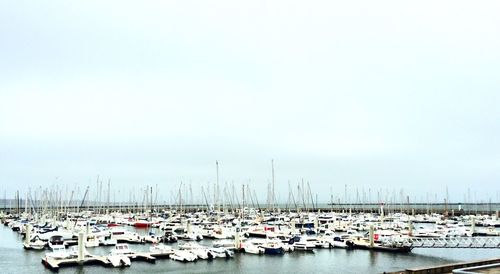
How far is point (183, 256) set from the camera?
137 ft

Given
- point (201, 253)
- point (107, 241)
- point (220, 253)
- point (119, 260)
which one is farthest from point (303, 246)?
point (107, 241)

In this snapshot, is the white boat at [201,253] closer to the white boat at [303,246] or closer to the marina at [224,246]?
the marina at [224,246]

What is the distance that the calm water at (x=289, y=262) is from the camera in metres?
37.8

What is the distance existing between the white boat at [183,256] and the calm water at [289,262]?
63 cm

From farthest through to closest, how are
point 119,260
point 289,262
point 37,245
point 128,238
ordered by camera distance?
point 128,238 → point 37,245 → point 289,262 → point 119,260

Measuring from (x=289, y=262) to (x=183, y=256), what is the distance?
916 cm

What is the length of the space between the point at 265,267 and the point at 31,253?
2283 centimetres

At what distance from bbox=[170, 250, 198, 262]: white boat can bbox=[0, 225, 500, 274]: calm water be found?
634 mm

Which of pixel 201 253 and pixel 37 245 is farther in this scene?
pixel 37 245

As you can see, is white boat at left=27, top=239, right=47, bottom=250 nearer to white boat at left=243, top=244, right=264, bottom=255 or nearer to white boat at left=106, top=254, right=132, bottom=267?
white boat at left=106, top=254, right=132, bottom=267

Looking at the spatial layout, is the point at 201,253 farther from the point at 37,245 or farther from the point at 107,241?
the point at 37,245

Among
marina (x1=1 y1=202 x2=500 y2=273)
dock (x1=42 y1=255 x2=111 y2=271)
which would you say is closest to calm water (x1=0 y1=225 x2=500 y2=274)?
marina (x1=1 y1=202 x2=500 y2=273)

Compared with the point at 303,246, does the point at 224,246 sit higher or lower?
higher

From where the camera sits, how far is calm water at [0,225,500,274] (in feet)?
124
